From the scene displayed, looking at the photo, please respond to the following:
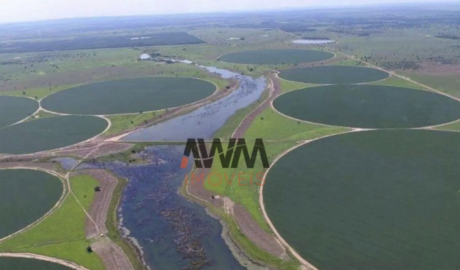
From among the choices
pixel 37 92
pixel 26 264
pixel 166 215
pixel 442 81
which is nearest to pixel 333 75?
pixel 442 81

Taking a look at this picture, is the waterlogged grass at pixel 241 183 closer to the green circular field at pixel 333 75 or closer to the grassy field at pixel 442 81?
the green circular field at pixel 333 75

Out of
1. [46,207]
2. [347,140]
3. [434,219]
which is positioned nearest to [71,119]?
[46,207]

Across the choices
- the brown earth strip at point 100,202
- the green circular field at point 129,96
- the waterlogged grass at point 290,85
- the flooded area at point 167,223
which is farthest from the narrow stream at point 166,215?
the waterlogged grass at point 290,85

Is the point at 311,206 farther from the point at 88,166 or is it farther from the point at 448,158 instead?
the point at 88,166

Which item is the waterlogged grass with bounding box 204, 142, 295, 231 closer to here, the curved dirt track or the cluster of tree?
the curved dirt track

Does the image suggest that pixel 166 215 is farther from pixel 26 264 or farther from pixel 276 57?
pixel 276 57
